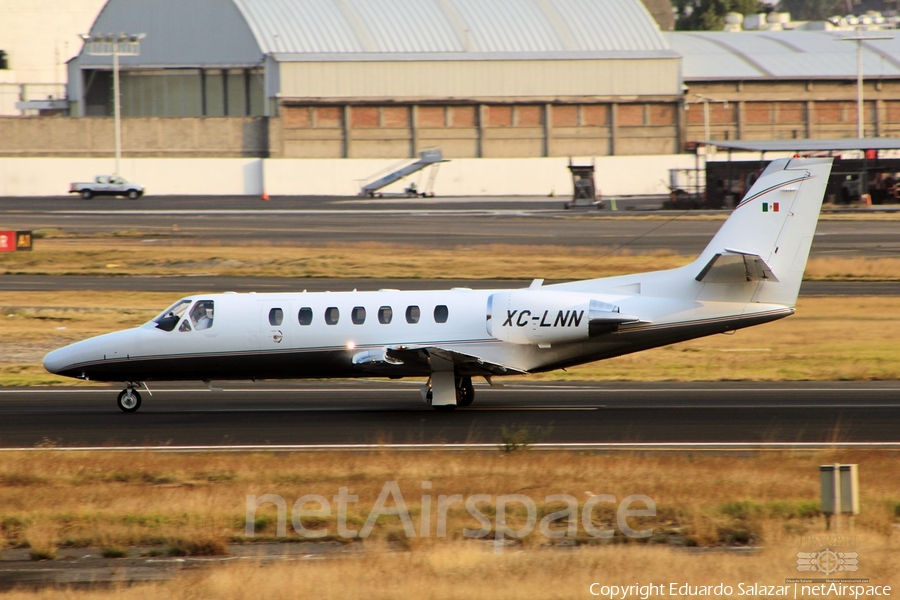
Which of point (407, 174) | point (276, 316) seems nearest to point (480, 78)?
point (407, 174)

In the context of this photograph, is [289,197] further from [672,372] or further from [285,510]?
[285,510]

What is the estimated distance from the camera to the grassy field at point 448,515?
11070 mm

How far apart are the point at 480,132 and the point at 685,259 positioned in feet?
187

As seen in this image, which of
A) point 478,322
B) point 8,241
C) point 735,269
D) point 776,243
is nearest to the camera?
point 735,269

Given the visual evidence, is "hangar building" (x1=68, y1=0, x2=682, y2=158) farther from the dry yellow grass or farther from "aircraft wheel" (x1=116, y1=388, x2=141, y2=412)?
the dry yellow grass

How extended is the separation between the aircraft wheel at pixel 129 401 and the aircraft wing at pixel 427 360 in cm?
473

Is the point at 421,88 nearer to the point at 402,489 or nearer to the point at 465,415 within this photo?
the point at 465,415

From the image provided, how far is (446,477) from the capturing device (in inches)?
644

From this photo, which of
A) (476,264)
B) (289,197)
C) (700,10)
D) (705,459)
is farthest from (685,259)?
(700,10)

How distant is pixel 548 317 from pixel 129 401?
878 centimetres

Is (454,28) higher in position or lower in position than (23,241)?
higher

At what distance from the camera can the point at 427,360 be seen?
74.2 ft

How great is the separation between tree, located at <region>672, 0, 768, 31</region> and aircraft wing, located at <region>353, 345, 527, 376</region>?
15087 cm

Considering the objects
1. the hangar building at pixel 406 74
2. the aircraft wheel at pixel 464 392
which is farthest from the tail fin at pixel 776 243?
the hangar building at pixel 406 74
